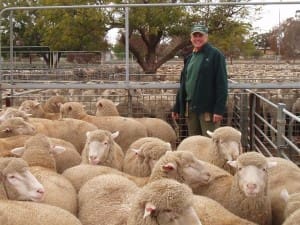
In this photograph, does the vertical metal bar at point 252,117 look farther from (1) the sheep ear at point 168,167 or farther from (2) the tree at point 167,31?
(2) the tree at point 167,31

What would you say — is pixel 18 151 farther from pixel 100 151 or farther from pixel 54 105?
pixel 54 105

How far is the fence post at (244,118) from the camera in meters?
8.06

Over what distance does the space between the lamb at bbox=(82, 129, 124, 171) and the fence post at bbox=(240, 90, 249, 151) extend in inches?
127

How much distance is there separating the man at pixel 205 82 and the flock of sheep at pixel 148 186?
630 millimetres

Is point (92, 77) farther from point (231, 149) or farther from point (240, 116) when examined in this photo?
Result: point (231, 149)

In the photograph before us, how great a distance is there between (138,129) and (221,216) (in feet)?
12.3

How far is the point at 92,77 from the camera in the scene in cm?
1619

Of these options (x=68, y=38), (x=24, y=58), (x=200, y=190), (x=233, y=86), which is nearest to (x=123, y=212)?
(x=200, y=190)

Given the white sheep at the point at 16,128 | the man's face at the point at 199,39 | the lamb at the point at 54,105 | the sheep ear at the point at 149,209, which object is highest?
the man's face at the point at 199,39

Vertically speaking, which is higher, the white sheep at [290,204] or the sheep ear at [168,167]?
the sheep ear at [168,167]

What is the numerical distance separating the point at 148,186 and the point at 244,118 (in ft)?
17.9

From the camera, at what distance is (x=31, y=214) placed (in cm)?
324

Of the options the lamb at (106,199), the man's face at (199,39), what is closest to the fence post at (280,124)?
the man's face at (199,39)

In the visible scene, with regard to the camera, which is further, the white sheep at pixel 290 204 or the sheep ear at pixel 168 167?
the sheep ear at pixel 168 167
